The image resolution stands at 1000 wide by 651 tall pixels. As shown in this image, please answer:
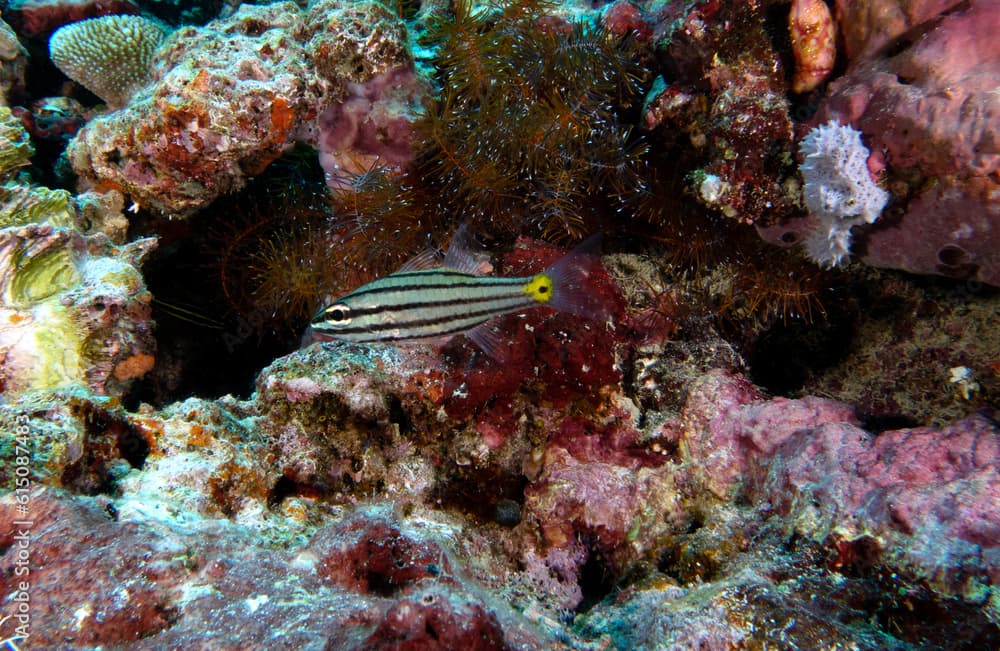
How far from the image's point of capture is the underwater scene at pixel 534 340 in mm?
2189

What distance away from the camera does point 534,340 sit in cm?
365

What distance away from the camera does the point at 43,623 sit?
75.2 inches

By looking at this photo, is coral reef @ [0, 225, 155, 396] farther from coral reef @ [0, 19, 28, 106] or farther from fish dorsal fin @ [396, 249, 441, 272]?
coral reef @ [0, 19, 28, 106]

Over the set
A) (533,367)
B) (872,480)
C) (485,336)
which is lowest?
(872,480)

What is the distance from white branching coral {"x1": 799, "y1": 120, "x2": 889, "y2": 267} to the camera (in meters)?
2.76

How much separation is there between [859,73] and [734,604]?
10.0 feet

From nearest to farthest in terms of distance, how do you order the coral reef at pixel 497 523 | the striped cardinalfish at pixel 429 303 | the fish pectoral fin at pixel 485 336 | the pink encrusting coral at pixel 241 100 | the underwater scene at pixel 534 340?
the coral reef at pixel 497 523 → the underwater scene at pixel 534 340 → the striped cardinalfish at pixel 429 303 → the fish pectoral fin at pixel 485 336 → the pink encrusting coral at pixel 241 100

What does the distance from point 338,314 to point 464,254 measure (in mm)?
941

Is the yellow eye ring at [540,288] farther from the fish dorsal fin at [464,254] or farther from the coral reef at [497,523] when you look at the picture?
the coral reef at [497,523]

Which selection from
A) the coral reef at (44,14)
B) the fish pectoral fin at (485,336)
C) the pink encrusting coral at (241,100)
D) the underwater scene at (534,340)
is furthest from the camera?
the coral reef at (44,14)

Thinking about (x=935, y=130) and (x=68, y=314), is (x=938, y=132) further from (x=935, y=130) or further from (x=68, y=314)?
(x=68, y=314)

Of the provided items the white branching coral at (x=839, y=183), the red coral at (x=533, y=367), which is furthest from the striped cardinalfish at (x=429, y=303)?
the white branching coral at (x=839, y=183)

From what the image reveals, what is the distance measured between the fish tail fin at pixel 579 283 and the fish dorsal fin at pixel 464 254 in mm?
503

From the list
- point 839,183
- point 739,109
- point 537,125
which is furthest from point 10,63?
point 839,183
